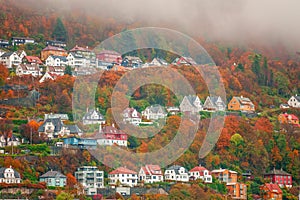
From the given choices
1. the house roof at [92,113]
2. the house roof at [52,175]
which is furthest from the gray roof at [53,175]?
the house roof at [92,113]

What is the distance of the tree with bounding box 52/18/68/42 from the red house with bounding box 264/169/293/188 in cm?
2169

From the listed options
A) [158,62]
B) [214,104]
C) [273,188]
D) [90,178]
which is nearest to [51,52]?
[158,62]

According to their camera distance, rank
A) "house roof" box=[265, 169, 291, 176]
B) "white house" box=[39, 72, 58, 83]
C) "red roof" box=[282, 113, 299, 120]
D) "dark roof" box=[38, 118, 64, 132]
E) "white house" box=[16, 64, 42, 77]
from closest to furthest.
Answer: "dark roof" box=[38, 118, 64, 132] → "house roof" box=[265, 169, 291, 176] → "white house" box=[39, 72, 58, 83] → "white house" box=[16, 64, 42, 77] → "red roof" box=[282, 113, 299, 120]

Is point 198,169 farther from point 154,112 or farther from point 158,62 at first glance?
point 158,62

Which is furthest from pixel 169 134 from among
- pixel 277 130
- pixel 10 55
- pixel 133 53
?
pixel 133 53

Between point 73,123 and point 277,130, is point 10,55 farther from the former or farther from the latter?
point 277,130

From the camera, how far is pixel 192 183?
57125 millimetres

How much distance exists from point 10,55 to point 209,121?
1267 cm

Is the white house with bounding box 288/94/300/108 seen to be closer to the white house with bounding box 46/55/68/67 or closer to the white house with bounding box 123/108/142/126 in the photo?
the white house with bounding box 123/108/142/126

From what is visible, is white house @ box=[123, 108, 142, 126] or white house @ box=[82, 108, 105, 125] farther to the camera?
white house @ box=[123, 108, 142, 126]

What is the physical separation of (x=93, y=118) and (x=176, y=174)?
6.54m

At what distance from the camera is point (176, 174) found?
5844 centimetres

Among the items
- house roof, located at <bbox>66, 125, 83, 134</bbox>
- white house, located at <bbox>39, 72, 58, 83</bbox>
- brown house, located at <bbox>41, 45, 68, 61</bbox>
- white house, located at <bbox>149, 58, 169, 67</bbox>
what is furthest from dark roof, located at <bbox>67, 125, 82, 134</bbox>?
white house, located at <bbox>149, 58, 169, 67</bbox>

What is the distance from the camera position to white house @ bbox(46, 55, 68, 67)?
72750mm
